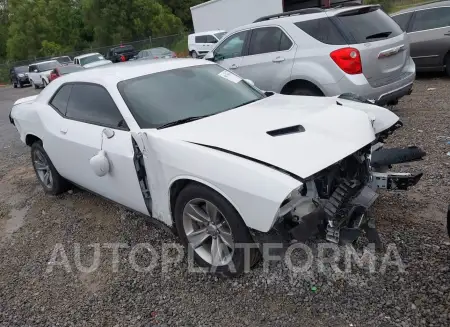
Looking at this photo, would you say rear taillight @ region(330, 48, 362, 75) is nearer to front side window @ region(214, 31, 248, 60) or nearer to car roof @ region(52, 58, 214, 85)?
front side window @ region(214, 31, 248, 60)

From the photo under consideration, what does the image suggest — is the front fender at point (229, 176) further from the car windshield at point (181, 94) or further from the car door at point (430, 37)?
the car door at point (430, 37)

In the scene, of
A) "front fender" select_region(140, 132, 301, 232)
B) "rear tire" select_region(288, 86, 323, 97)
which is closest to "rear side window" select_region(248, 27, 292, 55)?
"rear tire" select_region(288, 86, 323, 97)

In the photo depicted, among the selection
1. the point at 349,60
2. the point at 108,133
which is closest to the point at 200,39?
the point at 349,60

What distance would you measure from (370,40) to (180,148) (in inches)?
153

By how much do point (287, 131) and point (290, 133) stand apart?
0.05 metres

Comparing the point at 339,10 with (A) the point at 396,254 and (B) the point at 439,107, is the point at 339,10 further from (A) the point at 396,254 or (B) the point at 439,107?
(A) the point at 396,254

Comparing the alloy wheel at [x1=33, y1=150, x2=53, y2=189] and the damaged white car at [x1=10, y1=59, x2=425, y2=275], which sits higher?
the damaged white car at [x1=10, y1=59, x2=425, y2=275]

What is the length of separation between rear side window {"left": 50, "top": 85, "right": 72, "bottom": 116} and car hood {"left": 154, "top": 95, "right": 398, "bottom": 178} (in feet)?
5.80

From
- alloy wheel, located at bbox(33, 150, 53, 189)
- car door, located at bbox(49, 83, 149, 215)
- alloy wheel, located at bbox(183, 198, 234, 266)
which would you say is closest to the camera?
alloy wheel, located at bbox(183, 198, 234, 266)

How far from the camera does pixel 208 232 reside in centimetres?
319

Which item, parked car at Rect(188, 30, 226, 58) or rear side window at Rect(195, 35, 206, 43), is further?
rear side window at Rect(195, 35, 206, 43)

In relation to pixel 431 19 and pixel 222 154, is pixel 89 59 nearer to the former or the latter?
pixel 431 19

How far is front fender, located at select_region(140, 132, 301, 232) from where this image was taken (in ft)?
8.39

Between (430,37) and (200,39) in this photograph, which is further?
(200,39)
